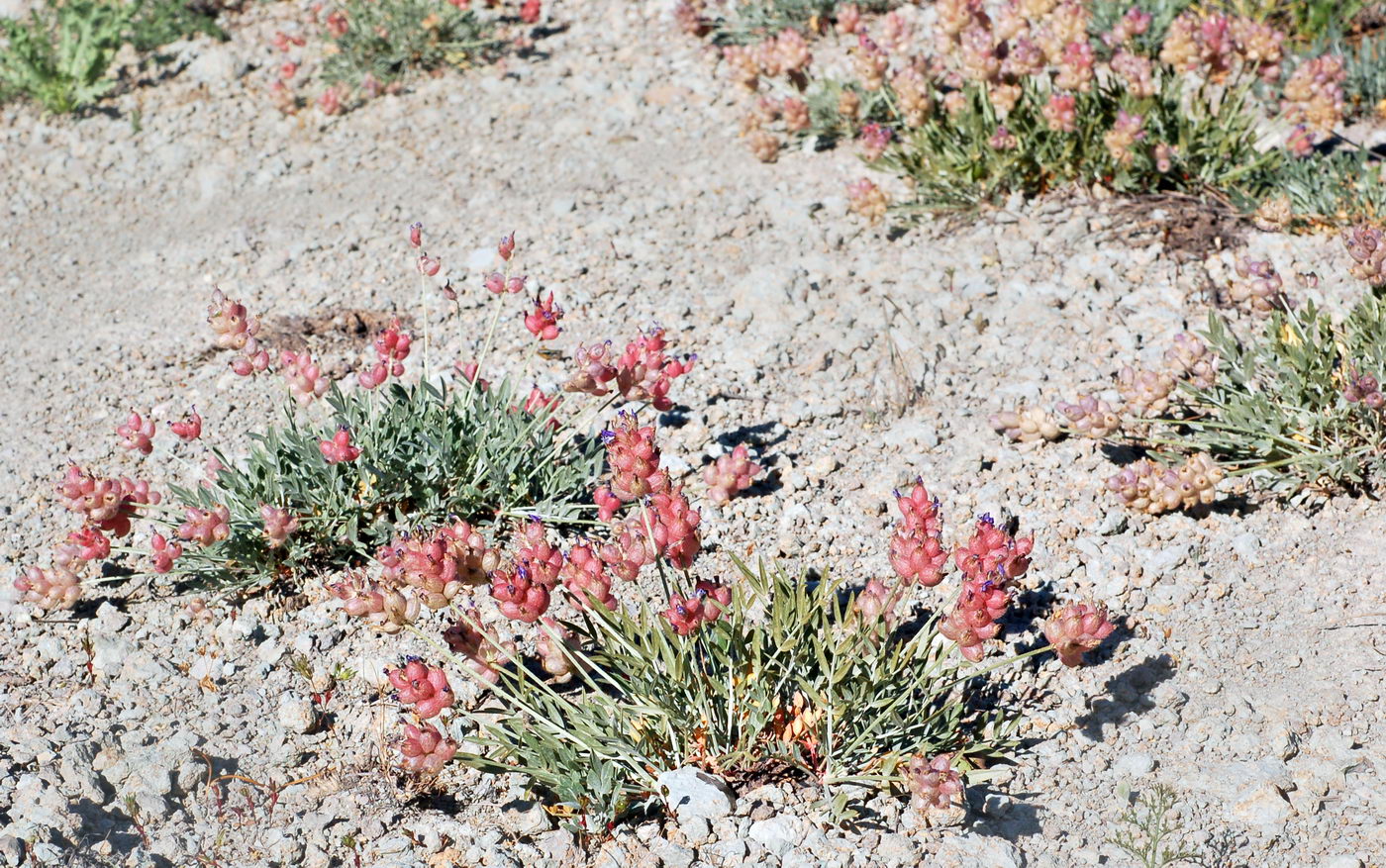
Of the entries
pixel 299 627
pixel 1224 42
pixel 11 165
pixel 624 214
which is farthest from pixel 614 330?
pixel 11 165

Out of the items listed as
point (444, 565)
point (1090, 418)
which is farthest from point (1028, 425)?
point (444, 565)

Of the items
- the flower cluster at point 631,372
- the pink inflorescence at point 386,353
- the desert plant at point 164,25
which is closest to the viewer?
the flower cluster at point 631,372

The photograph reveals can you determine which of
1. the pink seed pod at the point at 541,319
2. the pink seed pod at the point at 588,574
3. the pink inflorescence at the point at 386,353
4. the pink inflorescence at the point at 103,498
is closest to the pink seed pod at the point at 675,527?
the pink seed pod at the point at 588,574

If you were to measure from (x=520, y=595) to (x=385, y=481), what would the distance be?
1368mm

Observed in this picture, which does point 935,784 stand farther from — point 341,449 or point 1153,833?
point 341,449

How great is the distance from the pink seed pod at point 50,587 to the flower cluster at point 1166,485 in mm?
3142

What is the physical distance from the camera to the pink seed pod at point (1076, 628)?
2.86 meters

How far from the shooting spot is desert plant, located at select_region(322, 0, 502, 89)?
283 inches

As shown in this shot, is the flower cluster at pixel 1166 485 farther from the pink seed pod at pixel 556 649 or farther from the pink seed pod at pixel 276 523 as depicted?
the pink seed pod at pixel 276 523

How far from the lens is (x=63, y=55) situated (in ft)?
24.4

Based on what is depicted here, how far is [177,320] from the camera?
5551mm

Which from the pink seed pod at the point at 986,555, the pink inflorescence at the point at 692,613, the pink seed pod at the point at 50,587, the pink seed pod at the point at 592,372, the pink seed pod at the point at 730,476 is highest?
the pink seed pod at the point at 592,372

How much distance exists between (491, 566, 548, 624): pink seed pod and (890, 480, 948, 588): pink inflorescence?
31.7 inches

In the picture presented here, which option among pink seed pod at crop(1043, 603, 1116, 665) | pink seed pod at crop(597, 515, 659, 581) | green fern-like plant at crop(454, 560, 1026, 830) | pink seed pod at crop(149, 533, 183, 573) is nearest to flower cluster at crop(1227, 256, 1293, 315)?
pink seed pod at crop(1043, 603, 1116, 665)
